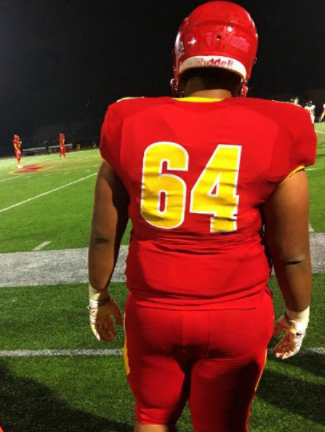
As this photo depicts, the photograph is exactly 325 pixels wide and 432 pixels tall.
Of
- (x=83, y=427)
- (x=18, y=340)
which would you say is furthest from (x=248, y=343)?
(x=18, y=340)

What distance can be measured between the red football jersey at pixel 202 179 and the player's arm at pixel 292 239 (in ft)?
0.15

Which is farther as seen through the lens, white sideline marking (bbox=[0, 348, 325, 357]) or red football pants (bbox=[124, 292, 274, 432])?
white sideline marking (bbox=[0, 348, 325, 357])

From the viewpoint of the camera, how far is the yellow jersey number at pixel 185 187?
122 centimetres

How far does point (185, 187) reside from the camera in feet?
4.10

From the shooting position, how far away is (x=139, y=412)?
1.43 m

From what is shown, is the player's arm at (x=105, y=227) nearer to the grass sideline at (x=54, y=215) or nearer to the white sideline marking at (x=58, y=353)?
the white sideline marking at (x=58, y=353)

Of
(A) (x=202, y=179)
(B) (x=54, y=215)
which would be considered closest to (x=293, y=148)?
(A) (x=202, y=179)

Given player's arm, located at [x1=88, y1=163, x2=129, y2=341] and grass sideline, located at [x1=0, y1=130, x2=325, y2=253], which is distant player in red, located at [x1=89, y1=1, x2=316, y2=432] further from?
grass sideline, located at [x1=0, y1=130, x2=325, y2=253]

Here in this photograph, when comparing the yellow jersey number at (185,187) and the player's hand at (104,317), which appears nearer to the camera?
the yellow jersey number at (185,187)

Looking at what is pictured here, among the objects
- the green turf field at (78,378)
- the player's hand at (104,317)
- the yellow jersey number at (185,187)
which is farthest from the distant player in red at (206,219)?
the green turf field at (78,378)

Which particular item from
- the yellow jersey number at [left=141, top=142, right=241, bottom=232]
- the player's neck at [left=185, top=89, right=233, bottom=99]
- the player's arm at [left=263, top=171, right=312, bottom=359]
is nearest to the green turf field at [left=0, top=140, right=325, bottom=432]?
the player's arm at [left=263, top=171, right=312, bottom=359]

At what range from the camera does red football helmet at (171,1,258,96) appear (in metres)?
1.34

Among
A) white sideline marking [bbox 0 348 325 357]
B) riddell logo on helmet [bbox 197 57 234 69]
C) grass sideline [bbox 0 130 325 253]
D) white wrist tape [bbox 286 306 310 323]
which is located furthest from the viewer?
grass sideline [bbox 0 130 325 253]

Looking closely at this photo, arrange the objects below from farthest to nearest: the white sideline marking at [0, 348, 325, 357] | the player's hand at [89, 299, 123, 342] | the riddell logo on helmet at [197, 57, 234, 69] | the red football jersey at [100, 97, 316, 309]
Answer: the white sideline marking at [0, 348, 325, 357]
the player's hand at [89, 299, 123, 342]
the riddell logo on helmet at [197, 57, 234, 69]
the red football jersey at [100, 97, 316, 309]
